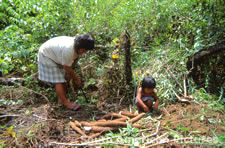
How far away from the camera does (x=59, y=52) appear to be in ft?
9.64

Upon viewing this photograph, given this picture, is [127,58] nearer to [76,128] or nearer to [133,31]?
[76,128]

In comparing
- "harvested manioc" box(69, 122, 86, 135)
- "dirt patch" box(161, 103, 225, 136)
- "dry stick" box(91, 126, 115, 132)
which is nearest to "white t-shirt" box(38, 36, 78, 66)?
"harvested manioc" box(69, 122, 86, 135)

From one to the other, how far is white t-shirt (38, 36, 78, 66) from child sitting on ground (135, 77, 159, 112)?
1.33 m

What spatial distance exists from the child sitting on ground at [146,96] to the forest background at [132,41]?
44cm

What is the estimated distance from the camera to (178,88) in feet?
11.0

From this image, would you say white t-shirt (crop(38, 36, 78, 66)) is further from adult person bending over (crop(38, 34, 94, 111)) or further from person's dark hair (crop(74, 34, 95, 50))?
person's dark hair (crop(74, 34, 95, 50))

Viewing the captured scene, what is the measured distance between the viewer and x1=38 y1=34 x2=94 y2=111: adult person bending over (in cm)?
277

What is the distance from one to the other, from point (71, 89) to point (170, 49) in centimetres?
263

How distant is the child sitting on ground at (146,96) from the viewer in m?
2.75

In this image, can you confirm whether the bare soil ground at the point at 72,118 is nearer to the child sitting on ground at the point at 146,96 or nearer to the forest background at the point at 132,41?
the child sitting on ground at the point at 146,96

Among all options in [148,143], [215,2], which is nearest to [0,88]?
[148,143]

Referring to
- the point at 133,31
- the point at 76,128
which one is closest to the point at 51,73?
the point at 76,128

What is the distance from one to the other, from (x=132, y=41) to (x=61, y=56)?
2.06m

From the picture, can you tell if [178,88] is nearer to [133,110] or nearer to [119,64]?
[133,110]
